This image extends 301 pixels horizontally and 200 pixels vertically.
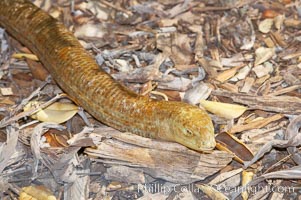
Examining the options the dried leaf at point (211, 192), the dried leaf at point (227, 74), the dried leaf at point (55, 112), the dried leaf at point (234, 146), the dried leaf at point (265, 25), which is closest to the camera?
the dried leaf at point (211, 192)

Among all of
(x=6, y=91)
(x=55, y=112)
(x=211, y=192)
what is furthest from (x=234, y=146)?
(x=6, y=91)

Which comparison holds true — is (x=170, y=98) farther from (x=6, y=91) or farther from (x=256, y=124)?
(x=6, y=91)

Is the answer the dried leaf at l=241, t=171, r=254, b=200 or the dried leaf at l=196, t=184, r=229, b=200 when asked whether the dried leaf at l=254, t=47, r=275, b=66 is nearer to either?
the dried leaf at l=241, t=171, r=254, b=200

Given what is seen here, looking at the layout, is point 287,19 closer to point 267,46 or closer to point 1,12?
point 267,46

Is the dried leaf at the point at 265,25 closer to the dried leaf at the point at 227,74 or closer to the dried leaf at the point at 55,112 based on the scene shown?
the dried leaf at the point at 227,74

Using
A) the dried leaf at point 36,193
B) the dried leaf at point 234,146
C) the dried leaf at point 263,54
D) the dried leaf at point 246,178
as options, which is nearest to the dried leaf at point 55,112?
the dried leaf at point 36,193

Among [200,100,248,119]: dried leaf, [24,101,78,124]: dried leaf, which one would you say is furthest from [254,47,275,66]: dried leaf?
[24,101,78,124]: dried leaf
